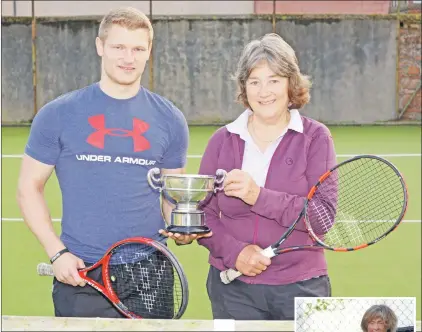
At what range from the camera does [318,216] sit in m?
1.39

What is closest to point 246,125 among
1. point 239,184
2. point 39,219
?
point 239,184

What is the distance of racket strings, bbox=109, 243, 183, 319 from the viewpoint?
4.69ft

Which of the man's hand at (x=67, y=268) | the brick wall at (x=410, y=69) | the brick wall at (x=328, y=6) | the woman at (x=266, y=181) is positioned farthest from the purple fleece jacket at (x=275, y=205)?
the brick wall at (x=328, y=6)

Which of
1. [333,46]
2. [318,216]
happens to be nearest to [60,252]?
[318,216]

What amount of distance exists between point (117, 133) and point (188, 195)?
18 cm

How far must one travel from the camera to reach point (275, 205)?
1.35 meters

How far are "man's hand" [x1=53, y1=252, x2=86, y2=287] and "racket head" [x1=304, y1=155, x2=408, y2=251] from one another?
0.39m

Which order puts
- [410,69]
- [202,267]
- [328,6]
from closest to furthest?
[202,267] → [410,69] → [328,6]

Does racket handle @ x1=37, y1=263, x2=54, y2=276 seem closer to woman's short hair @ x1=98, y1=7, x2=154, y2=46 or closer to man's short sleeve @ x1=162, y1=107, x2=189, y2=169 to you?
man's short sleeve @ x1=162, y1=107, x2=189, y2=169

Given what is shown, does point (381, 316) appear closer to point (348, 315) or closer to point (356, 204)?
point (348, 315)

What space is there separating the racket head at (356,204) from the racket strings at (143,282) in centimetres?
26

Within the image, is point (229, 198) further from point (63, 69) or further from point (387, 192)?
point (63, 69)

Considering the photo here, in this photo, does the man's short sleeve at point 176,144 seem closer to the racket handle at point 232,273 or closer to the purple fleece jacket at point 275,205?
the purple fleece jacket at point 275,205

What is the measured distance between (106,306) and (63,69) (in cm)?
431
